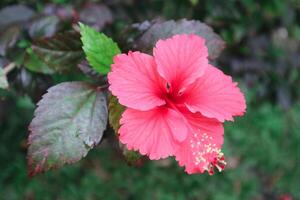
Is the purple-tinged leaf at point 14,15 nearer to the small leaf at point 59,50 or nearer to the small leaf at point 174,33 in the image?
the small leaf at point 59,50

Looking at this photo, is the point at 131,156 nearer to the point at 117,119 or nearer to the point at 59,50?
the point at 117,119

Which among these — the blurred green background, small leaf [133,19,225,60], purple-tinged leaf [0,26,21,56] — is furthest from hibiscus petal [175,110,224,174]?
the blurred green background

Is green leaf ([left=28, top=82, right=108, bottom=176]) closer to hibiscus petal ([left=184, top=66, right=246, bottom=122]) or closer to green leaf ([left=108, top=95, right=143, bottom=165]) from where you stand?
green leaf ([left=108, top=95, right=143, bottom=165])

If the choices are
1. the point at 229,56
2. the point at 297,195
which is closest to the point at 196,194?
the point at 297,195

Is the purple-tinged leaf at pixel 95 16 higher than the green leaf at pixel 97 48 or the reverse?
the reverse

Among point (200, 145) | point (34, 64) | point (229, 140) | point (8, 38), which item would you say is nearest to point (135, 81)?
point (200, 145)

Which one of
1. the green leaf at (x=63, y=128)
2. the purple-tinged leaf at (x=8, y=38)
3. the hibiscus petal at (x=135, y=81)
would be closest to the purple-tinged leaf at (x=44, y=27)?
the purple-tinged leaf at (x=8, y=38)

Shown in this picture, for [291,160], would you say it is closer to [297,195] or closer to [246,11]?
[297,195]

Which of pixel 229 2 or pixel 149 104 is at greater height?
pixel 149 104
